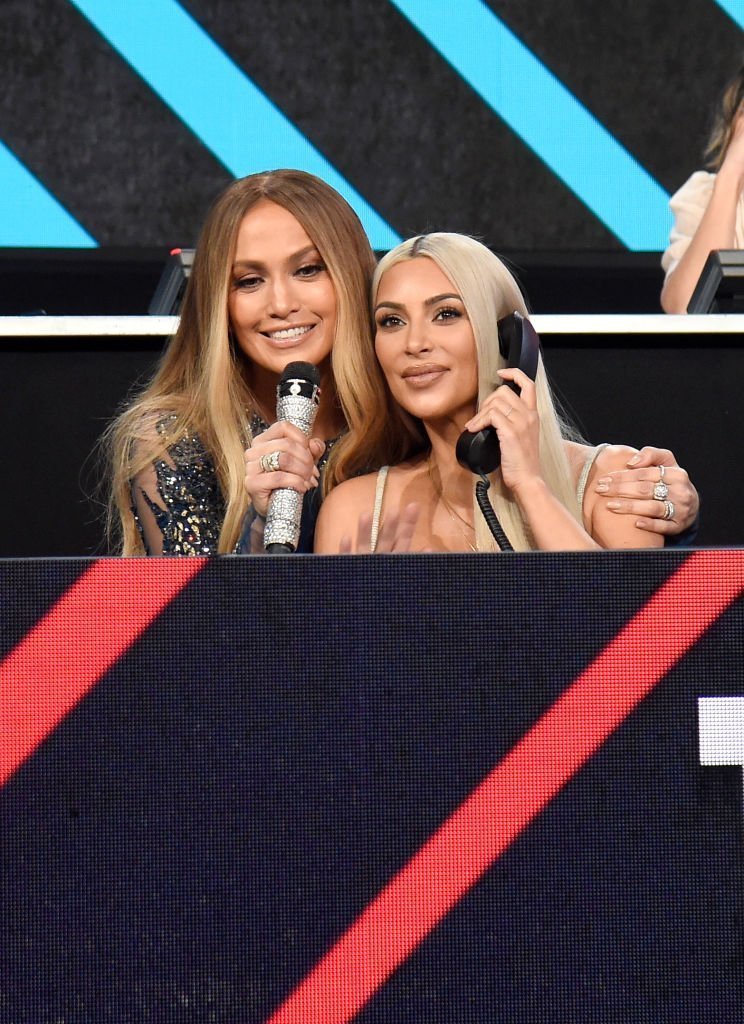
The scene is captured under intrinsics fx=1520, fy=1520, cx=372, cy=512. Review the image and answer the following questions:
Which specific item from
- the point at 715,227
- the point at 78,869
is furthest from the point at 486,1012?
the point at 715,227

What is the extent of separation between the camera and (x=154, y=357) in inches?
101

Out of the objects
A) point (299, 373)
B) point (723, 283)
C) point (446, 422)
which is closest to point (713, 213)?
point (723, 283)

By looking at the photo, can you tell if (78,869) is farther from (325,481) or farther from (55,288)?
(55,288)

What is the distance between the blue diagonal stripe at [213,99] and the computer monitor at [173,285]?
1.54 m

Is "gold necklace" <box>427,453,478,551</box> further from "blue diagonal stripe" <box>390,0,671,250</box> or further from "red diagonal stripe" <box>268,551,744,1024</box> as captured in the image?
"blue diagonal stripe" <box>390,0,671,250</box>

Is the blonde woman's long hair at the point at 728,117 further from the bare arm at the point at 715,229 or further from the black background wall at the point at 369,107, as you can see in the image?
the black background wall at the point at 369,107

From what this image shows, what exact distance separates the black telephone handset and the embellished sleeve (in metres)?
0.39

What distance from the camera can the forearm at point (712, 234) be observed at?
3.07 metres

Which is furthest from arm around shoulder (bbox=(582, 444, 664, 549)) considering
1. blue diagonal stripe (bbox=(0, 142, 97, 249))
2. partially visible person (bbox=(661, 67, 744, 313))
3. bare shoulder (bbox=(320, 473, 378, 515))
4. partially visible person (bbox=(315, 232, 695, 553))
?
blue diagonal stripe (bbox=(0, 142, 97, 249))

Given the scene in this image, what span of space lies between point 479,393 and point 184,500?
428 millimetres

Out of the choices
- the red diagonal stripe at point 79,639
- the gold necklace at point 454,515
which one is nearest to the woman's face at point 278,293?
the gold necklace at point 454,515

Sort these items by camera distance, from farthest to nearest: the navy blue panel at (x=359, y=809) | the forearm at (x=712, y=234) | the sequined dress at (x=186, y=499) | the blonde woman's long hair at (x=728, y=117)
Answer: the blonde woman's long hair at (x=728, y=117) < the forearm at (x=712, y=234) < the sequined dress at (x=186, y=499) < the navy blue panel at (x=359, y=809)

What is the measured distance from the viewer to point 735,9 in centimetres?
414

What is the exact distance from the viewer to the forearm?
3070mm
